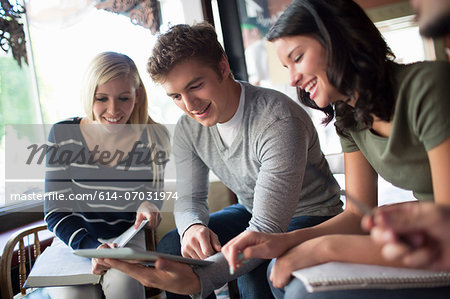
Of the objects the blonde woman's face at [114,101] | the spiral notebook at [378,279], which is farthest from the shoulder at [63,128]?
the spiral notebook at [378,279]

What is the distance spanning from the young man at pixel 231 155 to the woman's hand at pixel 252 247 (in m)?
0.15

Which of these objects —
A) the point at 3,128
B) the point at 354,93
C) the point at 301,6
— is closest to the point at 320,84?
the point at 354,93

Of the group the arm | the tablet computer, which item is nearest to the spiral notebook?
the tablet computer

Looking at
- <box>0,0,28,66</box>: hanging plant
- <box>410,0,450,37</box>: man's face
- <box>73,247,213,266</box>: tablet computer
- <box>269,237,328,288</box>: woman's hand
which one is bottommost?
<box>269,237,328,288</box>: woman's hand

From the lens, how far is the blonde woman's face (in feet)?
5.21

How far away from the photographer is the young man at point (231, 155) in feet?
3.99

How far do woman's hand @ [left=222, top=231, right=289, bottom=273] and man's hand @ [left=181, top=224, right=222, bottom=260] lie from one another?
25 centimetres

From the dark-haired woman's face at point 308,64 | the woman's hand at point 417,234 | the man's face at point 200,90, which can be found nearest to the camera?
the woman's hand at point 417,234

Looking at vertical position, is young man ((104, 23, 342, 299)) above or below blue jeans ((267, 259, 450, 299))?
above

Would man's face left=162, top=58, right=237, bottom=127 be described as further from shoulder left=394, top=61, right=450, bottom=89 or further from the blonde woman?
shoulder left=394, top=61, right=450, bottom=89

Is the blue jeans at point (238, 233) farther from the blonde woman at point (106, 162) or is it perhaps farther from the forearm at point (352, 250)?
the forearm at point (352, 250)

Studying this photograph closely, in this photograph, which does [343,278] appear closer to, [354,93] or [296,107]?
[354,93]

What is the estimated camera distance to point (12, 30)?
2.10m

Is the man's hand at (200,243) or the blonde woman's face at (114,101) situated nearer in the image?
the man's hand at (200,243)
